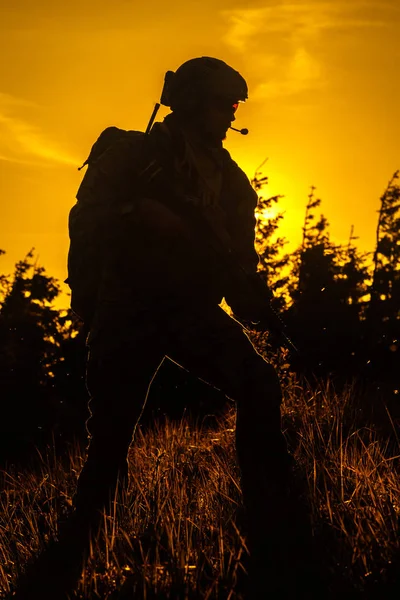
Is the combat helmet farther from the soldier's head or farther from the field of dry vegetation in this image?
the field of dry vegetation

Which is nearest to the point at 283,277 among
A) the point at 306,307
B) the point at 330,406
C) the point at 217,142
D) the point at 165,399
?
the point at 306,307

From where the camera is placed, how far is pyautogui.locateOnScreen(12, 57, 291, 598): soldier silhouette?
191 inches

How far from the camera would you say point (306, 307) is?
3881cm

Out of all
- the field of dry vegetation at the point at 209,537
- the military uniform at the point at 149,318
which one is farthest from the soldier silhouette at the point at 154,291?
the field of dry vegetation at the point at 209,537

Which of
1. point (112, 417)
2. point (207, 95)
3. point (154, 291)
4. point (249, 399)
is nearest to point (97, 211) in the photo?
point (154, 291)

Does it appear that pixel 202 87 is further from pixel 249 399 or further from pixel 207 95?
pixel 249 399

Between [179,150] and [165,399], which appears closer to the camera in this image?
[179,150]

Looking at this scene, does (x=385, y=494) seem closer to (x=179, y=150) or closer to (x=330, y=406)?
(x=179, y=150)

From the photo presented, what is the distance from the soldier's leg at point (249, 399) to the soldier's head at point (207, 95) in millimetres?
1086

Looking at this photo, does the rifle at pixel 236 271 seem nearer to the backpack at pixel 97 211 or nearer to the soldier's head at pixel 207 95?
the backpack at pixel 97 211

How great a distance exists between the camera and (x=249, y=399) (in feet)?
15.5

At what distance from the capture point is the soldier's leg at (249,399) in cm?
442

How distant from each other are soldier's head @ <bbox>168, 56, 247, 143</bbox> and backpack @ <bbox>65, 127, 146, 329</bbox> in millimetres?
334

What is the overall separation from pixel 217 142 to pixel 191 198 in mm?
523
